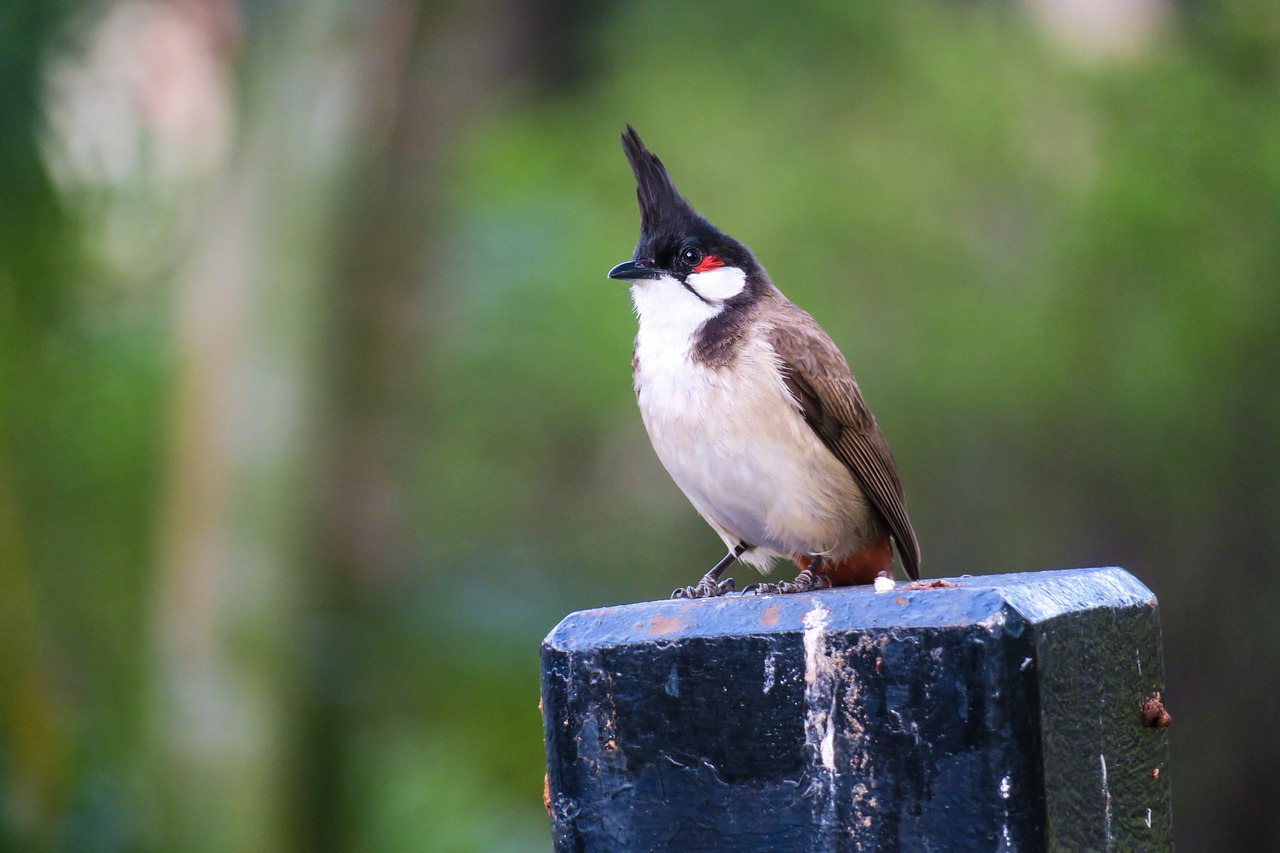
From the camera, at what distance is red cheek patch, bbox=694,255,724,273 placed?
10.0 ft

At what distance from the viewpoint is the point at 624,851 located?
1.48m

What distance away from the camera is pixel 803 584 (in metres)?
2.54

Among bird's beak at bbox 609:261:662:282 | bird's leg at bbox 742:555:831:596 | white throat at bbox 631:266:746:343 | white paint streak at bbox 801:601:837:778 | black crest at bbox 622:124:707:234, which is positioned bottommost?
bird's leg at bbox 742:555:831:596

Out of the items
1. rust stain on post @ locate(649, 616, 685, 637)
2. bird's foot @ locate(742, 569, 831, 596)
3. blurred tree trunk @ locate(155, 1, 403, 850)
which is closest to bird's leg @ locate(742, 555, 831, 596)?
bird's foot @ locate(742, 569, 831, 596)

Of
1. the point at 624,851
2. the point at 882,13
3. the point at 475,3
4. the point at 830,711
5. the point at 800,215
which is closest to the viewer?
the point at 830,711

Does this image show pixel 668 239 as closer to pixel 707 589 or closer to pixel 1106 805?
pixel 707 589

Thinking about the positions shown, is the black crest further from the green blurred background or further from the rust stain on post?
the green blurred background

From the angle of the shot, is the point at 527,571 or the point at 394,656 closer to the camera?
the point at 394,656

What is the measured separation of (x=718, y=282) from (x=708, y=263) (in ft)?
0.17

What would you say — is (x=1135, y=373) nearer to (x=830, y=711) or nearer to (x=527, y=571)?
(x=527, y=571)

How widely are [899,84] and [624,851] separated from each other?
5901 millimetres

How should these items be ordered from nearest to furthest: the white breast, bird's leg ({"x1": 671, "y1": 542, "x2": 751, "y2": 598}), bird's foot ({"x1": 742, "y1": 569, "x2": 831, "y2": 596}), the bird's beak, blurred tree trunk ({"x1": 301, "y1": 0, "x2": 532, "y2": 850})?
bird's foot ({"x1": 742, "y1": 569, "x2": 831, "y2": 596}) → bird's leg ({"x1": 671, "y1": 542, "x2": 751, "y2": 598}) → the white breast → the bird's beak → blurred tree trunk ({"x1": 301, "y1": 0, "x2": 532, "y2": 850})

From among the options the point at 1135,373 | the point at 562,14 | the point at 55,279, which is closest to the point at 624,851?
the point at 55,279

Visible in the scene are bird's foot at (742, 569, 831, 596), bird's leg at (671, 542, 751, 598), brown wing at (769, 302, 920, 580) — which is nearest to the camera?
bird's foot at (742, 569, 831, 596)
